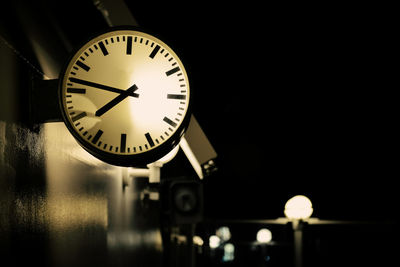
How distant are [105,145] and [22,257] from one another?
2.87 feet

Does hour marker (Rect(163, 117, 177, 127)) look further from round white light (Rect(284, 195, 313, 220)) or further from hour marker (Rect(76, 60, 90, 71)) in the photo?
round white light (Rect(284, 195, 313, 220))

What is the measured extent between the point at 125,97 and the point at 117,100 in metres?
0.06

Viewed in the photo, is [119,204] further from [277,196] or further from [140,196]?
[277,196]

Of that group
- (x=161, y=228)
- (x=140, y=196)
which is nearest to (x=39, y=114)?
(x=140, y=196)

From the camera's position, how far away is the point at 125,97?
3436mm

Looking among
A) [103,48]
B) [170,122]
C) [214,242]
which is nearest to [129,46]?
[103,48]

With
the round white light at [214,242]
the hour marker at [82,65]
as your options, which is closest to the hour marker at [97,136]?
the hour marker at [82,65]

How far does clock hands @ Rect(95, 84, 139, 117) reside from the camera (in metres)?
3.34


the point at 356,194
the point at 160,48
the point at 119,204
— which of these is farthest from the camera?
the point at 356,194

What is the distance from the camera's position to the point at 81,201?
13.9ft

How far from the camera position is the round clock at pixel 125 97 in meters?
3.23

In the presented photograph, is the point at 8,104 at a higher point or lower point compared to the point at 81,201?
higher

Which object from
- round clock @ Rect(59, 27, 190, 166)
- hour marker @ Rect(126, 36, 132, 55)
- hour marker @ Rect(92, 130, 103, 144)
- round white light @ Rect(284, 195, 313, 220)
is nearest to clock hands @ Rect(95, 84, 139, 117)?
round clock @ Rect(59, 27, 190, 166)

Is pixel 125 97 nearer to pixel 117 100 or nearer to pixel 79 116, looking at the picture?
pixel 117 100
